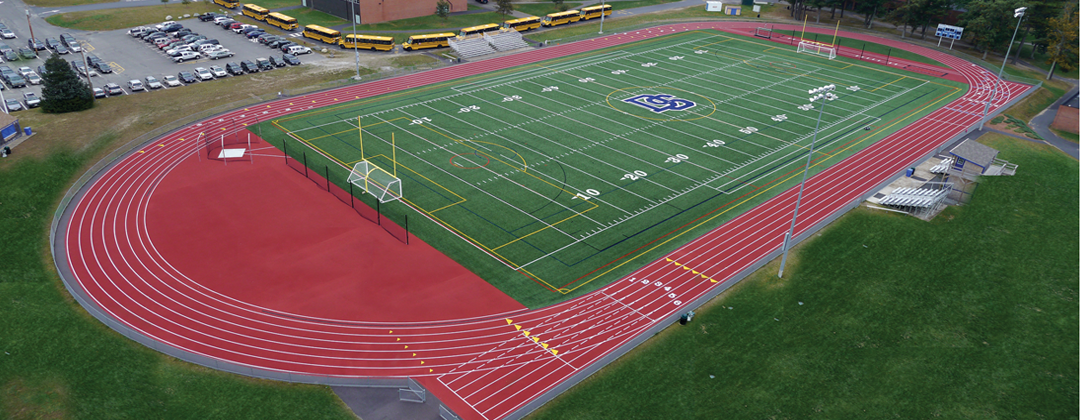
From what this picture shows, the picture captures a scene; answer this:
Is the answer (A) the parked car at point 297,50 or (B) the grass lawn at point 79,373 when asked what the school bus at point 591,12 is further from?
(B) the grass lawn at point 79,373

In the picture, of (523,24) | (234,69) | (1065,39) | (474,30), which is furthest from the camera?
(523,24)

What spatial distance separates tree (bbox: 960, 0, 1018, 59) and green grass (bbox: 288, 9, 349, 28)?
77.2 meters

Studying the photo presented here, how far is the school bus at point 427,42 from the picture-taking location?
8031 cm

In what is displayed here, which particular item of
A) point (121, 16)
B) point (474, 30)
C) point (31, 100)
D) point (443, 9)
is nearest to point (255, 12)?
point (121, 16)

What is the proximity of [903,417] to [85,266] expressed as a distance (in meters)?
42.0

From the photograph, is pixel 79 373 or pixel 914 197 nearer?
pixel 79 373

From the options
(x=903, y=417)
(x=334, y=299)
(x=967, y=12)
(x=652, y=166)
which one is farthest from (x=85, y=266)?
(x=967, y=12)

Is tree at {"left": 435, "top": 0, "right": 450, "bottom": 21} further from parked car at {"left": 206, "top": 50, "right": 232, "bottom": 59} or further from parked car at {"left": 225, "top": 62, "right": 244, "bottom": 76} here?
parked car at {"left": 225, "top": 62, "right": 244, "bottom": 76}

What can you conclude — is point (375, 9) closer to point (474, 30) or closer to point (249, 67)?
point (474, 30)

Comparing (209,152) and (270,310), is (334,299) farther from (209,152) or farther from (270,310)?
(209,152)

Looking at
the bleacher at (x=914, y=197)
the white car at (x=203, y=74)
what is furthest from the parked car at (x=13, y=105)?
the bleacher at (x=914, y=197)

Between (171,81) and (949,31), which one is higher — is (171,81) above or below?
below

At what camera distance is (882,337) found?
114 feet

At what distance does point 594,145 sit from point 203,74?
136 ft
